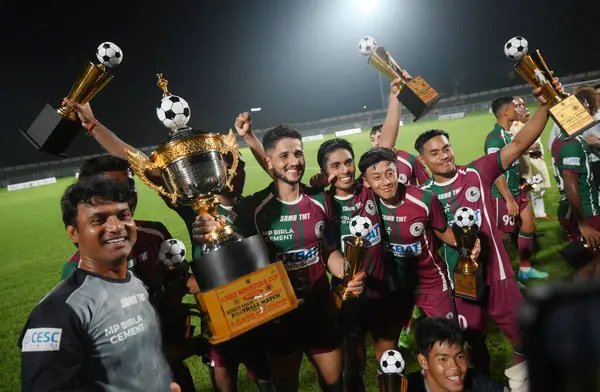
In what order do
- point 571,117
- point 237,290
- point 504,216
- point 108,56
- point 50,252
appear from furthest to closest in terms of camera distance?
1. point 50,252
2. point 504,216
3. point 571,117
4. point 108,56
5. point 237,290

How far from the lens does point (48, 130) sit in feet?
8.05

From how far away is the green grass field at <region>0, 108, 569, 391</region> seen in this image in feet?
13.6

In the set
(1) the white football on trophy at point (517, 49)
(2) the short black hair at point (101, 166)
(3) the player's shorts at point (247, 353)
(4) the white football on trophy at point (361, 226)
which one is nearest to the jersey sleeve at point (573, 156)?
(1) the white football on trophy at point (517, 49)

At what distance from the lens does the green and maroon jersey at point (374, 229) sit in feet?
10.8

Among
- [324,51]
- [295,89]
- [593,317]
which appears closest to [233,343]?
[593,317]

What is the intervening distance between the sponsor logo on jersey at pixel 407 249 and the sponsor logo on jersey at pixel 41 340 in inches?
95.5

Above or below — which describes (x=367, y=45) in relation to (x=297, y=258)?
above

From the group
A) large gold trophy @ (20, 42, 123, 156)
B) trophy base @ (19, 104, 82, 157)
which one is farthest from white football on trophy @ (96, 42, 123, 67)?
trophy base @ (19, 104, 82, 157)

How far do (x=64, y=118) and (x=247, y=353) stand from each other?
198 cm

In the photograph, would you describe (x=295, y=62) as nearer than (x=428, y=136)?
No

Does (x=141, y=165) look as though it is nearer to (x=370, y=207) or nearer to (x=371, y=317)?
(x=370, y=207)

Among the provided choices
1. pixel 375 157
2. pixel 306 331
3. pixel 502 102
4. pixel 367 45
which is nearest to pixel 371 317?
pixel 306 331

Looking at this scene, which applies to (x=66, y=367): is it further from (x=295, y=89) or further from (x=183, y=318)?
(x=295, y=89)

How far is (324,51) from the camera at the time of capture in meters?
57.1
